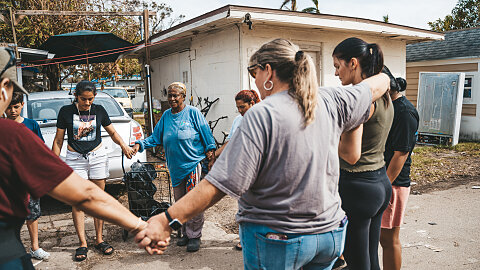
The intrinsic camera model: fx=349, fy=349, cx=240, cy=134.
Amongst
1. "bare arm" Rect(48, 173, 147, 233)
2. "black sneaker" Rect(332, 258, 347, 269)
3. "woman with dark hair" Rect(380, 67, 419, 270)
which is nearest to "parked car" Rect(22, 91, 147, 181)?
"black sneaker" Rect(332, 258, 347, 269)

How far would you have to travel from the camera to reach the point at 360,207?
2.34 meters

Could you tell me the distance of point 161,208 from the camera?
4.65m

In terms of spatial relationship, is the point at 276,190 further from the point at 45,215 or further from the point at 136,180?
the point at 45,215

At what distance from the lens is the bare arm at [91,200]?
1568 mm

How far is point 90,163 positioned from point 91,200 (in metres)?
2.79

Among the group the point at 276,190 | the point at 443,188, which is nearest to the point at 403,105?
the point at 276,190

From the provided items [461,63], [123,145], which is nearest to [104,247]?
[123,145]

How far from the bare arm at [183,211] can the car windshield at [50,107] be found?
5265 millimetres

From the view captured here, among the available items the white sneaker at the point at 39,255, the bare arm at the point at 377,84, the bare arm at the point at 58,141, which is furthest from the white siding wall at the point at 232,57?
the bare arm at the point at 377,84

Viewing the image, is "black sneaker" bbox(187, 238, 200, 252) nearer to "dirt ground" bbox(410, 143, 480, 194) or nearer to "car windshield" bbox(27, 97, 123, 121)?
"car windshield" bbox(27, 97, 123, 121)

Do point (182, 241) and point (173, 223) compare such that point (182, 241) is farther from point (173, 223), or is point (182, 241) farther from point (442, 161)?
point (442, 161)

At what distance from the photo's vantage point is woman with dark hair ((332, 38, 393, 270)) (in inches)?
92.9

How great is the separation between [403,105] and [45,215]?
5.38 m

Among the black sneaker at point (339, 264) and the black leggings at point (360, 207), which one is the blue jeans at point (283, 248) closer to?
the black leggings at point (360, 207)
